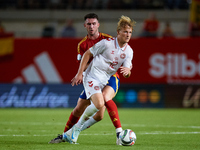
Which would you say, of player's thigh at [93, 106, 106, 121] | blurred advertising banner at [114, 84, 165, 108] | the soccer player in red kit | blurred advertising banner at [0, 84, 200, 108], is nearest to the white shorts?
the soccer player in red kit

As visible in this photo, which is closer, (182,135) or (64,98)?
(182,135)

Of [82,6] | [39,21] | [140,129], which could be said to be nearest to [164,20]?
[82,6]

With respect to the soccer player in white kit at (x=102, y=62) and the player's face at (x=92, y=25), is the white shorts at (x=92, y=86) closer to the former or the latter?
the soccer player in white kit at (x=102, y=62)

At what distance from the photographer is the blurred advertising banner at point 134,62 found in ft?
50.1

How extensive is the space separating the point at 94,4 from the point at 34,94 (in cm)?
586

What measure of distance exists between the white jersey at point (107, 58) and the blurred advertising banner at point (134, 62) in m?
8.64

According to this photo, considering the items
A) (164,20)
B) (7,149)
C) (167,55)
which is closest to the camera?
(7,149)

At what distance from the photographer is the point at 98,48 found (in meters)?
6.56

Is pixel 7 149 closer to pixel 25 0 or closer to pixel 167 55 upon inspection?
pixel 167 55

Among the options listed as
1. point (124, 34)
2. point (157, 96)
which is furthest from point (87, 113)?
point (157, 96)

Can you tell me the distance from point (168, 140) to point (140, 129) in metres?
1.91

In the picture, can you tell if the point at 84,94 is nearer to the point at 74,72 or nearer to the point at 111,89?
the point at 111,89

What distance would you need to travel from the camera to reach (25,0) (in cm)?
1942

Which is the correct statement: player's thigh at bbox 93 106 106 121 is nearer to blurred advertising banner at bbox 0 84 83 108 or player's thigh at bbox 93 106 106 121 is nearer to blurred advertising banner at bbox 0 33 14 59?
blurred advertising banner at bbox 0 84 83 108
